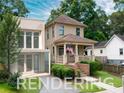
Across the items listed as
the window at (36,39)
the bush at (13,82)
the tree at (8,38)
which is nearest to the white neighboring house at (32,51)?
the window at (36,39)

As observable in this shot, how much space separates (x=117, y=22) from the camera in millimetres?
54844

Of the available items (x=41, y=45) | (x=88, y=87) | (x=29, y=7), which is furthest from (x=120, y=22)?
(x=88, y=87)

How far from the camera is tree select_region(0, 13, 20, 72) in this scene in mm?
19188

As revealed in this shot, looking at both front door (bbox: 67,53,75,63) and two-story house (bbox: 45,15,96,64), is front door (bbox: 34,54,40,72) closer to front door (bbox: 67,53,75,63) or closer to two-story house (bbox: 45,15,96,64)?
two-story house (bbox: 45,15,96,64)

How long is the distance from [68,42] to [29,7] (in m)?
19.0

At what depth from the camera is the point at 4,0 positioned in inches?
1533

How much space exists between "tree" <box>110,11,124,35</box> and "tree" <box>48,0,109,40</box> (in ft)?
13.6

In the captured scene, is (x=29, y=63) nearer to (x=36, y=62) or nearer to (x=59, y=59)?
(x=36, y=62)

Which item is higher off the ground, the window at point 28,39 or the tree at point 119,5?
the tree at point 119,5

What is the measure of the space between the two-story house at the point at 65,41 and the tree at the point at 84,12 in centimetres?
1786

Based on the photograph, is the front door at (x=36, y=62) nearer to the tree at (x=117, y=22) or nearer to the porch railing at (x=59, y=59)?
the porch railing at (x=59, y=59)

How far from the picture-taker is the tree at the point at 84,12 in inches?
1970

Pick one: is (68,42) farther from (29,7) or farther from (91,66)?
(29,7)

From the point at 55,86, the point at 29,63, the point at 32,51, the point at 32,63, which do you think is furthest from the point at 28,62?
the point at 55,86
